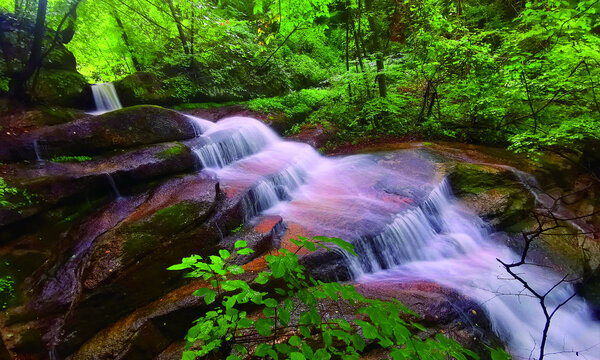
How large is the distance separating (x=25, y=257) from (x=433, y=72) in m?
10.6

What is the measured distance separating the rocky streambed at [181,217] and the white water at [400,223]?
6 cm

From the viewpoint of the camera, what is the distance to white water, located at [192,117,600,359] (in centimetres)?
432

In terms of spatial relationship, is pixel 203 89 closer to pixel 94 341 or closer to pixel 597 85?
pixel 94 341

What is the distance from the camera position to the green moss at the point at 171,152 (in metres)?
6.39

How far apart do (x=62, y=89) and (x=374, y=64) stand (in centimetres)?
978

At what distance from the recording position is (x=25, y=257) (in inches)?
167

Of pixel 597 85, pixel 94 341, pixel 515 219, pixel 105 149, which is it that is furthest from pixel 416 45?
pixel 94 341

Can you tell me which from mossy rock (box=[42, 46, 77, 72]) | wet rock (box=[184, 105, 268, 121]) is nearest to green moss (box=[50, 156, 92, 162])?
mossy rock (box=[42, 46, 77, 72])

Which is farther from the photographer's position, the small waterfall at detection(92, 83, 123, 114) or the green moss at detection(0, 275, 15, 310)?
the small waterfall at detection(92, 83, 123, 114)

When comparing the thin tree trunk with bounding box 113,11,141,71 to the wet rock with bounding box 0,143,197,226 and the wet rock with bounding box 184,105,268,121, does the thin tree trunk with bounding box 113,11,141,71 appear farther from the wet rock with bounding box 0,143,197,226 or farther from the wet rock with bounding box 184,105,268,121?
the wet rock with bounding box 0,143,197,226

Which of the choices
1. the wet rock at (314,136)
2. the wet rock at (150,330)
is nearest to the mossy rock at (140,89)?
the wet rock at (314,136)

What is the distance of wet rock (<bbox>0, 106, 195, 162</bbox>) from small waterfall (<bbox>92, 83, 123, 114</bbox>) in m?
2.50

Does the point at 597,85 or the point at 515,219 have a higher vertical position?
the point at 597,85

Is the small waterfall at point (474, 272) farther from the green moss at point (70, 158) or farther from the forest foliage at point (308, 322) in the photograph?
the green moss at point (70, 158)
